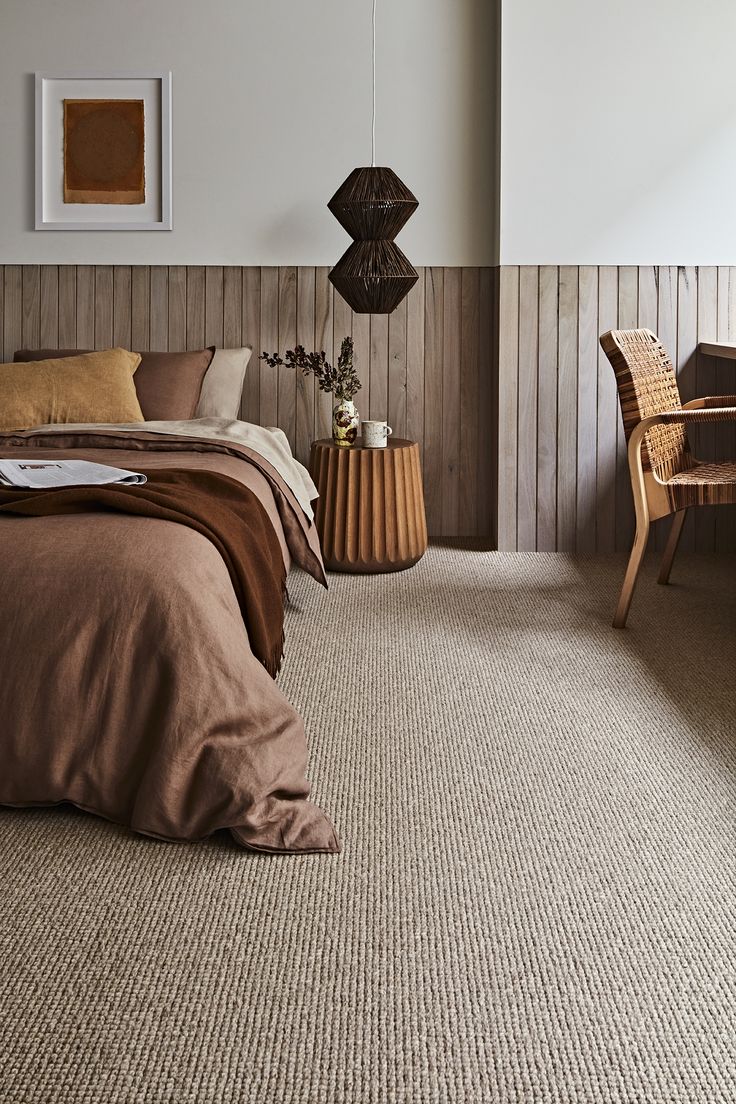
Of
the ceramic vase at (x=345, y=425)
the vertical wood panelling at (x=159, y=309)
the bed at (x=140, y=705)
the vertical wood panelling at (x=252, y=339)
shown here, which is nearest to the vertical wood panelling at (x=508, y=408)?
the ceramic vase at (x=345, y=425)

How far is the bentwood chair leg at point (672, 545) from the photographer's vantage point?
3846 millimetres

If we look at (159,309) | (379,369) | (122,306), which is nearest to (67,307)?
(122,306)

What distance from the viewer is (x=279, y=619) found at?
2840mm

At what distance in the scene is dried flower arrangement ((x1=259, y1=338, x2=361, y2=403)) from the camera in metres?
4.31

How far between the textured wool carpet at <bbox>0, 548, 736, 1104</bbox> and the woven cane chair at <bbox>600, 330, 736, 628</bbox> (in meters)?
0.63

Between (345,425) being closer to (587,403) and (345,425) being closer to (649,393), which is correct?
(587,403)

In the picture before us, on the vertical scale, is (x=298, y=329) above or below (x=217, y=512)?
above

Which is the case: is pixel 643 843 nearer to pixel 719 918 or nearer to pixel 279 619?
pixel 719 918

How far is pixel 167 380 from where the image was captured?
427 centimetres

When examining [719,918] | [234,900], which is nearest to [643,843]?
[719,918]

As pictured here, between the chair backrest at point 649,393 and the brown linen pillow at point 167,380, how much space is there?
1.74 meters

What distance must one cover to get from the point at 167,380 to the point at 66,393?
456mm

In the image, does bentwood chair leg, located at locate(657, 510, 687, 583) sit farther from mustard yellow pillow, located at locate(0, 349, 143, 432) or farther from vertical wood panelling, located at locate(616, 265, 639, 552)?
mustard yellow pillow, located at locate(0, 349, 143, 432)

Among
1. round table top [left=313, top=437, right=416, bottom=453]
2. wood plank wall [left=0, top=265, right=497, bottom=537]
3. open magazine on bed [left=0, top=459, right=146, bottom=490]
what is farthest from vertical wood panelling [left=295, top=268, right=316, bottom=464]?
open magazine on bed [left=0, top=459, right=146, bottom=490]
